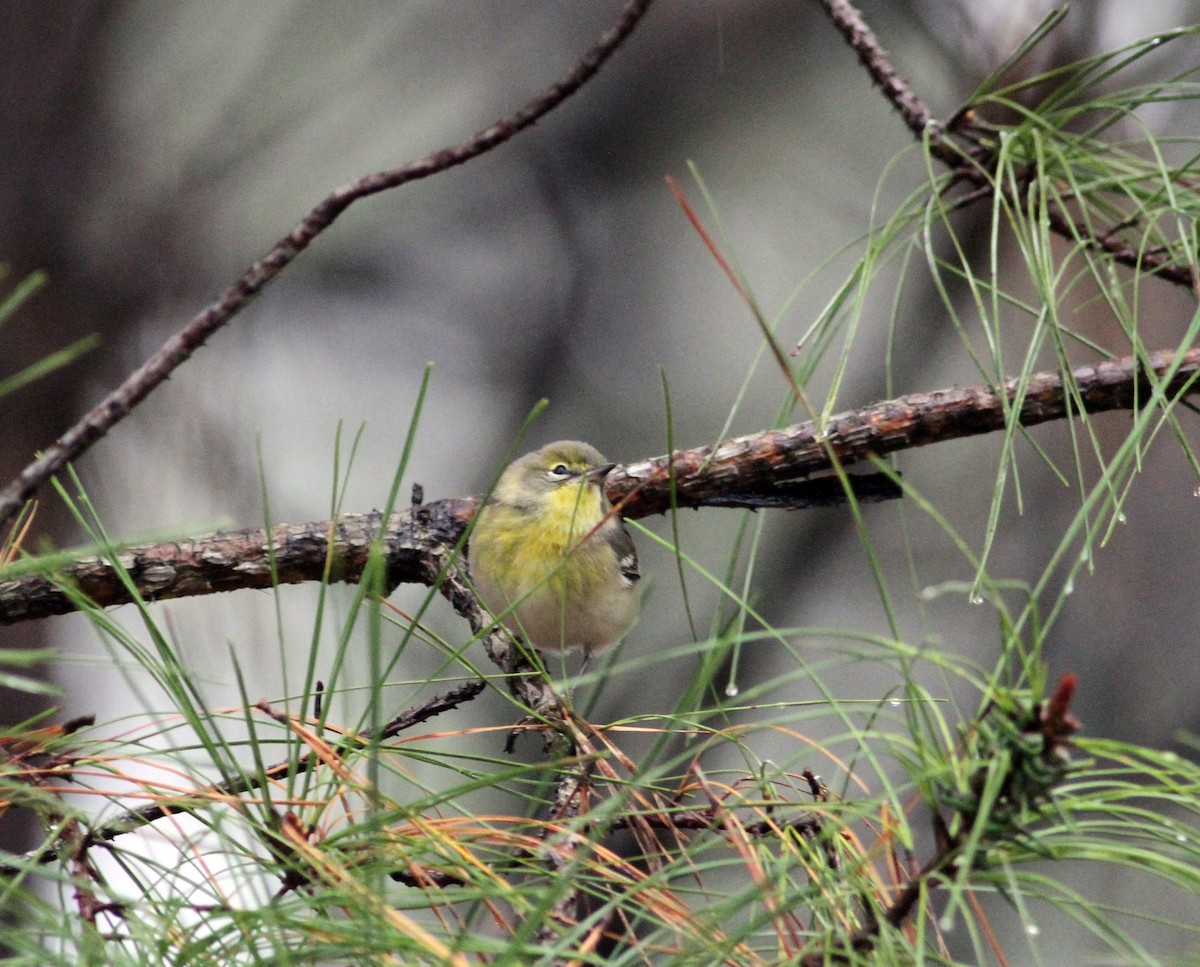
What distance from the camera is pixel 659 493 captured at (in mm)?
1617

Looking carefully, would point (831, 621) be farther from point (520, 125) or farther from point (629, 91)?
point (520, 125)

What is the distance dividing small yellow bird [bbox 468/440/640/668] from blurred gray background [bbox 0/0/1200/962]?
35.7 inches

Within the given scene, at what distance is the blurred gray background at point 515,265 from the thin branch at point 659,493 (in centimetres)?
139

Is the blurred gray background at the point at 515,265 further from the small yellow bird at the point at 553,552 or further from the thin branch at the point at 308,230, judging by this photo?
the thin branch at the point at 308,230

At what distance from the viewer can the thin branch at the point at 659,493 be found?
1.34 metres

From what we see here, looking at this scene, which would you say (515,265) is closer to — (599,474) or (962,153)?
(599,474)

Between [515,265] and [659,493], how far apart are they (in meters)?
2.29

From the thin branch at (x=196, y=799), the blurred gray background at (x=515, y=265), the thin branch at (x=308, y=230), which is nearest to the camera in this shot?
the thin branch at (x=196, y=799)

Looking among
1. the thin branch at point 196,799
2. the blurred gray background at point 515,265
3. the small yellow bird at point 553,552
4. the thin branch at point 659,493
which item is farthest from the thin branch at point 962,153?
the blurred gray background at point 515,265

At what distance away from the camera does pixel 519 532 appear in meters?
→ 2.19

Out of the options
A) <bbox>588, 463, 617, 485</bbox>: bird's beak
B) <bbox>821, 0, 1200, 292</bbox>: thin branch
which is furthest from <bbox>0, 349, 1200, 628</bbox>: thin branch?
<bbox>588, 463, 617, 485</bbox>: bird's beak

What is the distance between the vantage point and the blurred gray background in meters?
3.03

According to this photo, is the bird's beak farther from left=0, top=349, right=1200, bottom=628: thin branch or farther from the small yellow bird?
left=0, top=349, right=1200, bottom=628: thin branch

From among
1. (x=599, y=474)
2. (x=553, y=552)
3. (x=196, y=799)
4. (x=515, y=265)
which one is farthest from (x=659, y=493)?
(x=515, y=265)
